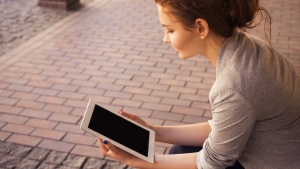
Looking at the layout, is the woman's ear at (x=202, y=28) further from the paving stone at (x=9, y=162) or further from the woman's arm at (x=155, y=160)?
the paving stone at (x=9, y=162)

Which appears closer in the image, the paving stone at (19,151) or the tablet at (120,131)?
the tablet at (120,131)

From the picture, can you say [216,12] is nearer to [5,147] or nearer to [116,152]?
[116,152]

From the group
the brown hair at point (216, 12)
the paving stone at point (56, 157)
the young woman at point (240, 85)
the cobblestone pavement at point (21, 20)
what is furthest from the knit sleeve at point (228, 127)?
the cobblestone pavement at point (21, 20)

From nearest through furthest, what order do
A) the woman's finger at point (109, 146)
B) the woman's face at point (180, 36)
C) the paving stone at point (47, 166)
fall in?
the woman's face at point (180, 36) → the woman's finger at point (109, 146) → the paving stone at point (47, 166)

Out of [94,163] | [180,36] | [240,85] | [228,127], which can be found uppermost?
[180,36]

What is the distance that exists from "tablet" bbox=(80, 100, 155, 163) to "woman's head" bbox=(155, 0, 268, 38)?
1.90 feet

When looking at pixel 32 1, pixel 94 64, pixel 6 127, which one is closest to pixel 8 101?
pixel 6 127

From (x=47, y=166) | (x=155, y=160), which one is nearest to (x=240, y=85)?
(x=155, y=160)

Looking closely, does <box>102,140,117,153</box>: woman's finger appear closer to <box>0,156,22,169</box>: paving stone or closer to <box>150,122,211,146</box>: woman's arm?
<box>150,122,211,146</box>: woman's arm

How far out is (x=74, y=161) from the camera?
10.3 feet

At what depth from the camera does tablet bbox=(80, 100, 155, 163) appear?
185 cm

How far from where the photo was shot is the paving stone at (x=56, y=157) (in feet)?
10.3

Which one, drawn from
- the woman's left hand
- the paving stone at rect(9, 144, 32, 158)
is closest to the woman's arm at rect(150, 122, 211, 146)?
the woman's left hand

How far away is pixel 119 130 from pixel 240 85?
0.63 m
